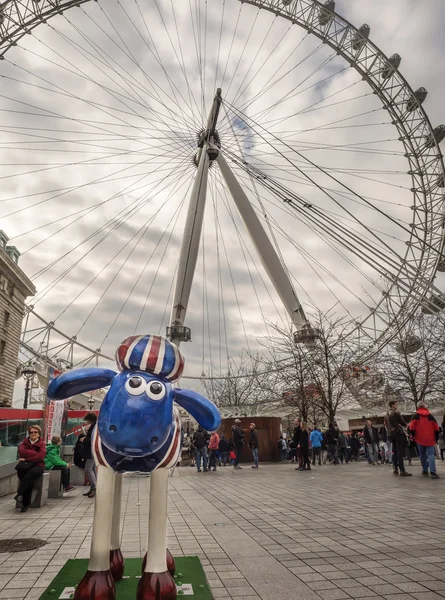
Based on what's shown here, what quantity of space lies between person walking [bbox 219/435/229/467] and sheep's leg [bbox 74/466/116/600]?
1927 centimetres

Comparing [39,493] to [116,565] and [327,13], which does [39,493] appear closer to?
[116,565]

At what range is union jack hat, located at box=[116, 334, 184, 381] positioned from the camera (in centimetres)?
397

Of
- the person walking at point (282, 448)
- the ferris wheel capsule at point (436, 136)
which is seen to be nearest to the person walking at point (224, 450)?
the person walking at point (282, 448)

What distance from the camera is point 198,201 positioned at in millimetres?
21562

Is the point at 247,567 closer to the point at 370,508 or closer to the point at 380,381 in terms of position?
the point at 370,508

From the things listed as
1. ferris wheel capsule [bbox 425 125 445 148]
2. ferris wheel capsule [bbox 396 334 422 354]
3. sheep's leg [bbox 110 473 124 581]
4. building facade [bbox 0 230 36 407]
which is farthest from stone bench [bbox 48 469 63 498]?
ferris wheel capsule [bbox 425 125 445 148]

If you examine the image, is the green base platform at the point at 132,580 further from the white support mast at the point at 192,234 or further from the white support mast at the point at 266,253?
the white support mast at the point at 266,253

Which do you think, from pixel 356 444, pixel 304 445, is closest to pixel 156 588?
pixel 304 445

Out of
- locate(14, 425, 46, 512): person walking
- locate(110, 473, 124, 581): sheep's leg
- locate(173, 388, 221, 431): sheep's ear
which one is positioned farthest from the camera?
locate(14, 425, 46, 512): person walking

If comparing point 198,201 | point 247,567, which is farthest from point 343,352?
point 247,567

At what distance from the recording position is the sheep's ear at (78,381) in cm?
413

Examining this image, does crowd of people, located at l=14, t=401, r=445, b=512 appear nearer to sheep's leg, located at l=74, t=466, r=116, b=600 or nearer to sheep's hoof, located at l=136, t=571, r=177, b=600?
sheep's leg, located at l=74, t=466, r=116, b=600

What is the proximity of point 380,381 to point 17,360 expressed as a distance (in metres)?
28.1

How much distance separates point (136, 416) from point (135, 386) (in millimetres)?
259
